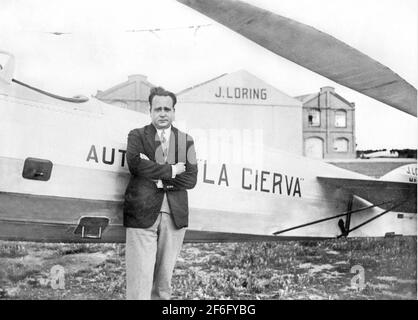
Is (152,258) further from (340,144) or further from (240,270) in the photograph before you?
(340,144)

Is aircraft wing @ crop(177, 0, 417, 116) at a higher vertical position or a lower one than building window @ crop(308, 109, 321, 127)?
higher

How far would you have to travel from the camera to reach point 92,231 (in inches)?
98.8

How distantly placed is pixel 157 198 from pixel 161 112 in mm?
468

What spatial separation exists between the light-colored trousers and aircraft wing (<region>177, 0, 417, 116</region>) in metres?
1.15

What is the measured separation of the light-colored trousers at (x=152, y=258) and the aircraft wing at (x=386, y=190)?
104 cm

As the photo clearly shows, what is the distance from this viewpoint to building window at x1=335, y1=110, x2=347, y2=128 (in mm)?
2809

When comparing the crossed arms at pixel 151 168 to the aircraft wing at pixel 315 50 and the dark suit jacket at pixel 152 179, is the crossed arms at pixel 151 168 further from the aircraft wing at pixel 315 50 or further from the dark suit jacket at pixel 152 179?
the aircraft wing at pixel 315 50

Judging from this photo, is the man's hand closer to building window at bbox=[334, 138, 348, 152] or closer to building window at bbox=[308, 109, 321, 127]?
building window at bbox=[308, 109, 321, 127]

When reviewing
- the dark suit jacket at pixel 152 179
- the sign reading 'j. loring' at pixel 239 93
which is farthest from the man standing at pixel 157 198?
the sign reading 'j. loring' at pixel 239 93

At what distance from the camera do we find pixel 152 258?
8.16 feet

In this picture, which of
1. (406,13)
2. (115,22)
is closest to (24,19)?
(115,22)

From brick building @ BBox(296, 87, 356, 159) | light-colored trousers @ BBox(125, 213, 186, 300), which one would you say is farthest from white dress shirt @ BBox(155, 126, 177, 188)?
brick building @ BBox(296, 87, 356, 159)

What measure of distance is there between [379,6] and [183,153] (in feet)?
4.85

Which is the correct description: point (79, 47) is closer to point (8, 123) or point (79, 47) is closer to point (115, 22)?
point (115, 22)
